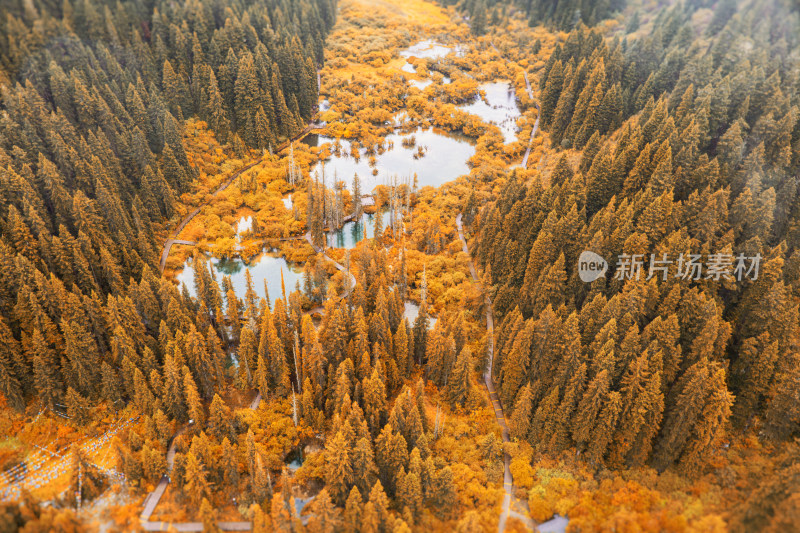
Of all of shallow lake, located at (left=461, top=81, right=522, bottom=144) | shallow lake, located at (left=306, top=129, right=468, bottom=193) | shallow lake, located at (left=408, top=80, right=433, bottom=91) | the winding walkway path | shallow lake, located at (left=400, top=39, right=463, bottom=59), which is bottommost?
the winding walkway path

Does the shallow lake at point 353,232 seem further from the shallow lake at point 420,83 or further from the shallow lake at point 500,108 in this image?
the shallow lake at point 420,83

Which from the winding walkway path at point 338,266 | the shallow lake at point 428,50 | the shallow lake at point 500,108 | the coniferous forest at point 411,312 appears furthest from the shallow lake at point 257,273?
the shallow lake at point 428,50

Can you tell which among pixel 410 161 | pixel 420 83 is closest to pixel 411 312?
pixel 410 161

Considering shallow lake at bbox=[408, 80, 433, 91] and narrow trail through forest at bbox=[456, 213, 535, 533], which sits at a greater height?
shallow lake at bbox=[408, 80, 433, 91]

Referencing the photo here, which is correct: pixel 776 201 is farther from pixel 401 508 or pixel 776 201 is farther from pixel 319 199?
pixel 319 199

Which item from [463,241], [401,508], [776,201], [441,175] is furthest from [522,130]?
[401,508]

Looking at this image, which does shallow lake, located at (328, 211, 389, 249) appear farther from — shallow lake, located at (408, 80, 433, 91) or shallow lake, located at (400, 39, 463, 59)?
shallow lake, located at (400, 39, 463, 59)

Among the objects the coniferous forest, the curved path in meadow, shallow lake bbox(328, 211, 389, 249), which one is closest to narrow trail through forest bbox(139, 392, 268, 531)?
the coniferous forest
